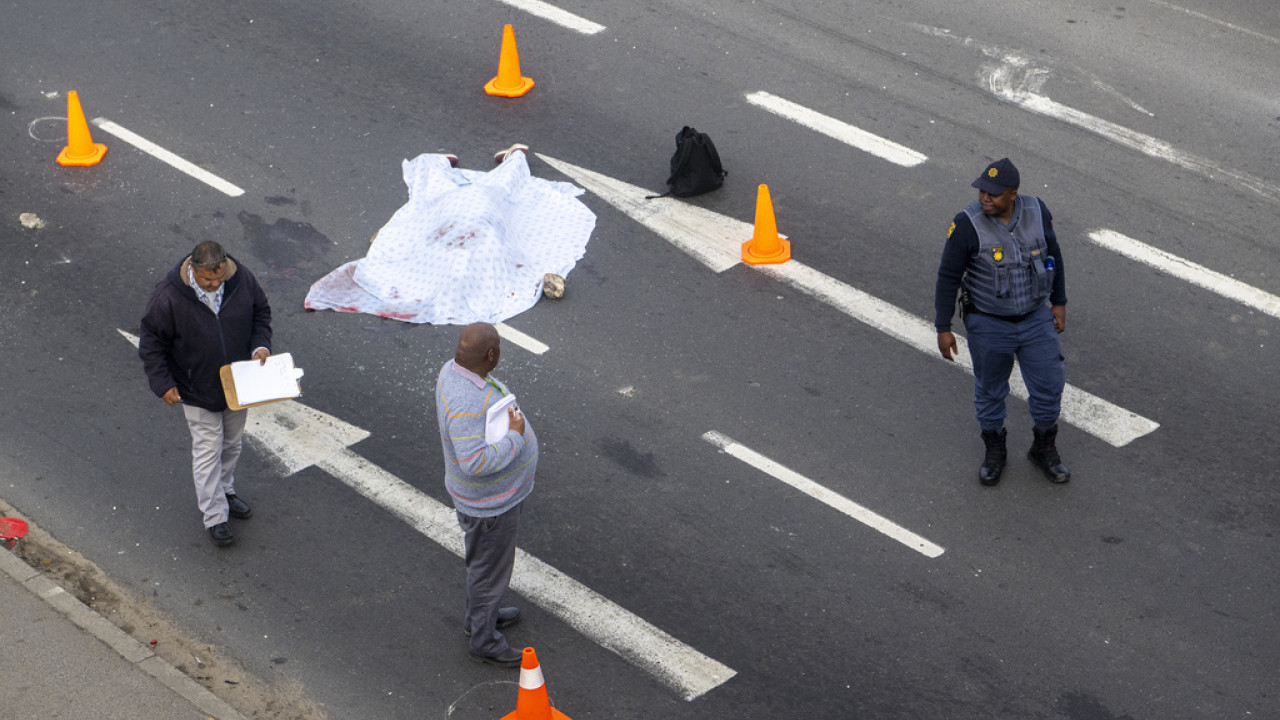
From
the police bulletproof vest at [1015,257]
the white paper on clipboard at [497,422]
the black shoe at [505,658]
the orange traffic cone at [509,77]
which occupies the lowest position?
the black shoe at [505,658]

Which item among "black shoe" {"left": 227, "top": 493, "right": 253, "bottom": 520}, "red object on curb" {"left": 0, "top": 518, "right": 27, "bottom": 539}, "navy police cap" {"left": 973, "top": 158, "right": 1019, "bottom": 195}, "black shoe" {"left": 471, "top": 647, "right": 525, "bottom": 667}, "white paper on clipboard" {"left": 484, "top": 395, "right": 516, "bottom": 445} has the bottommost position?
"red object on curb" {"left": 0, "top": 518, "right": 27, "bottom": 539}

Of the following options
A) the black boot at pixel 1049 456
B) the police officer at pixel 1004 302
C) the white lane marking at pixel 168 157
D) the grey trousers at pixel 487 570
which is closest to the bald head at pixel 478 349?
the grey trousers at pixel 487 570

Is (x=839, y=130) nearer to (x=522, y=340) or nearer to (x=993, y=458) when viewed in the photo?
(x=522, y=340)

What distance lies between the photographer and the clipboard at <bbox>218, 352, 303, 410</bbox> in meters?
7.56

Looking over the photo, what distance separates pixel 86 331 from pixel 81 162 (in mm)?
2431

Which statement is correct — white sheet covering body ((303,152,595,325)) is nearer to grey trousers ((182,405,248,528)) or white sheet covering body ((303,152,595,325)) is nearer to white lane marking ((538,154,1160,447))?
white lane marking ((538,154,1160,447))

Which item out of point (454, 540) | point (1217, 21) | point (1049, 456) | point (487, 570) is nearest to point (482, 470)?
point (487, 570)

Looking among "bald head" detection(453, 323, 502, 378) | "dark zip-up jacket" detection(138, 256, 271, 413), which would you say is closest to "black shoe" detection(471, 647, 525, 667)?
"bald head" detection(453, 323, 502, 378)

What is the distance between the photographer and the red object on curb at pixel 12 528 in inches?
315

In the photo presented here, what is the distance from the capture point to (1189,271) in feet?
33.9

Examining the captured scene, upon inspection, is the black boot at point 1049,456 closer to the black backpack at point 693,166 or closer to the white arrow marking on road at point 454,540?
the white arrow marking on road at point 454,540

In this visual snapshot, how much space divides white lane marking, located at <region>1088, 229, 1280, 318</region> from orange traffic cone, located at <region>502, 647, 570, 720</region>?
6157 millimetres

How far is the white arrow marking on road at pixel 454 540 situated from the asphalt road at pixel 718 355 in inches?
3.3

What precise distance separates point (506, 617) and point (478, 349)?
1794 mm
